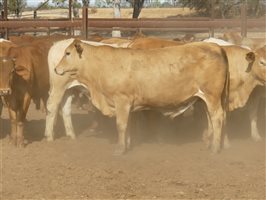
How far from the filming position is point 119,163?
6578mm

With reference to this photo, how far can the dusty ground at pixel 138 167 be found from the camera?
17.9ft

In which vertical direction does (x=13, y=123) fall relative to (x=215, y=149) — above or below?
above

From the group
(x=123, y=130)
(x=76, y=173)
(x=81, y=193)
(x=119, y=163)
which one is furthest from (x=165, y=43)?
(x=81, y=193)

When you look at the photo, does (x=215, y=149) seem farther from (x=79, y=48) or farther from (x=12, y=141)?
(x=12, y=141)

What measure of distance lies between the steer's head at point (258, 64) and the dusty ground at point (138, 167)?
100cm

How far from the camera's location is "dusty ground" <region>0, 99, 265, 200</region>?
17.9 feet

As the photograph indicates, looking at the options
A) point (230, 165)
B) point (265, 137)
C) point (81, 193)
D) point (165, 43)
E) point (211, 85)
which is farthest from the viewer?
point (165, 43)

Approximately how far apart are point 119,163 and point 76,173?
2.20ft

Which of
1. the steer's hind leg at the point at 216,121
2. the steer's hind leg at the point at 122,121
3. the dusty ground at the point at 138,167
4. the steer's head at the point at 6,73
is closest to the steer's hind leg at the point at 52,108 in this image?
the dusty ground at the point at 138,167

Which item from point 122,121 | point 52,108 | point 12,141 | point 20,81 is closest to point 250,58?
point 122,121

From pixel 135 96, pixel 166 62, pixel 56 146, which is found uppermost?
pixel 166 62

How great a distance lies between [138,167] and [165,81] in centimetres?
133

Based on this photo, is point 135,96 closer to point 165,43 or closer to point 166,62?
point 166,62

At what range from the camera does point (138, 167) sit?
251 inches
